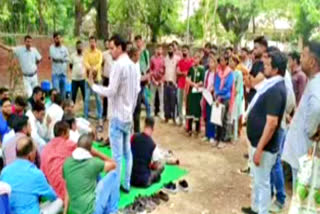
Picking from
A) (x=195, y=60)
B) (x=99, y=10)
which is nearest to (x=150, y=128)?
(x=195, y=60)

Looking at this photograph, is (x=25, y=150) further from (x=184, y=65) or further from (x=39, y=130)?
(x=184, y=65)

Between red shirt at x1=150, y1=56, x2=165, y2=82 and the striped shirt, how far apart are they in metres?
4.05

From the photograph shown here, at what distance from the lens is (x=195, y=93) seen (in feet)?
26.9

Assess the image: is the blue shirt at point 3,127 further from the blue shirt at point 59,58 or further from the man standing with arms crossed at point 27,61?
the blue shirt at point 59,58

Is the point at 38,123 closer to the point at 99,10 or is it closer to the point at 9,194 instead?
the point at 9,194

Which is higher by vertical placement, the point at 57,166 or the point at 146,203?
the point at 57,166

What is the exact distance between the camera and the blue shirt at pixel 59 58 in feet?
29.4

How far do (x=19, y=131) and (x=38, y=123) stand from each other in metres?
0.97

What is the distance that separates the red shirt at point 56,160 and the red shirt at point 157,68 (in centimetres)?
477

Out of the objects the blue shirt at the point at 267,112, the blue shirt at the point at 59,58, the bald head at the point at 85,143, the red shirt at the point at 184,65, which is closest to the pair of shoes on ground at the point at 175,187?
the blue shirt at the point at 267,112

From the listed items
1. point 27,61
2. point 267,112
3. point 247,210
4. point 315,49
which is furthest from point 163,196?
point 27,61

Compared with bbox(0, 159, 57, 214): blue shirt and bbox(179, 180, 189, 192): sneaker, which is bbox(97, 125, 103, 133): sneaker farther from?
bbox(0, 159, 57, 214): blue shirt

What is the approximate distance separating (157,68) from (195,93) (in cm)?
121

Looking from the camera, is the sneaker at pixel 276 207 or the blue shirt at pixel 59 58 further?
the blue shirt at pixel 59 58
